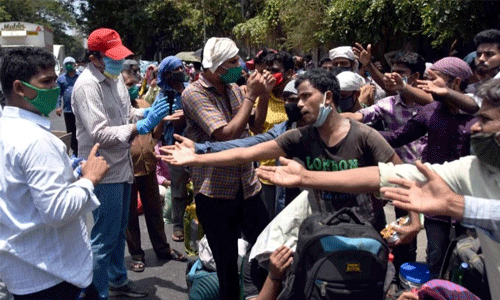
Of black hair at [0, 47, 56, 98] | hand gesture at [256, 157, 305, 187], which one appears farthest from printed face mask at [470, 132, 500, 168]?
black hair at [0, 47, 56, 98]

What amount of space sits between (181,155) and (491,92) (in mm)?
1548

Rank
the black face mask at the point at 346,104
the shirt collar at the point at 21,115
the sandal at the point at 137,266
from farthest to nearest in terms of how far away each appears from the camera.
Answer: the sandal at the point at 137,266
the black face mask at the point at 346,104
the shirt collar at the point at 21,115

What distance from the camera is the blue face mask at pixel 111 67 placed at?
4.01m

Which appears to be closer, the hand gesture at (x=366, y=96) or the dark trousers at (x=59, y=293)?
the dark trousers at (x=59, y=293)

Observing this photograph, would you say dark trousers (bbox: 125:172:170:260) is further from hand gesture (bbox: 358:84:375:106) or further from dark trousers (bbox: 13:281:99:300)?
dark trousers (bbox: 13:281:99:300)

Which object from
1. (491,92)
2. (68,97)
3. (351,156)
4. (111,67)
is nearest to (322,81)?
(351,156)

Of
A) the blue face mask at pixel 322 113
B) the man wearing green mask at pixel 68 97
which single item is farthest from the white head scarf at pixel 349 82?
the man wearing green mask at pixel 68 97

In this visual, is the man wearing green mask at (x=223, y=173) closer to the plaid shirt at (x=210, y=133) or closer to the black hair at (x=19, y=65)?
the plaid shirt at (x=210, y=133)

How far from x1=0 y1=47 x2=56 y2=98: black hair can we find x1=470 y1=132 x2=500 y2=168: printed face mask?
78.2 inches

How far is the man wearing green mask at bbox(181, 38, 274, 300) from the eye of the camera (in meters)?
3.49

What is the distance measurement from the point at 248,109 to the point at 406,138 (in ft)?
4.11

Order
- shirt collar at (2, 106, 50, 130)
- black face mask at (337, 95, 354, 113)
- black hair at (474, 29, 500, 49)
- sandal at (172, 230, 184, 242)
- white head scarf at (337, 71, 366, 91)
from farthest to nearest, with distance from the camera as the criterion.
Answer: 1. sandal at (172, 230, 184, 242)
2. black face mask at (337, 95, 354, 113)
3. white head scarf at (337, 71, 366, 91)
4. black hair at (474, 29, 500, 49)
5. shirt collar at (2, 106, 50, 130)

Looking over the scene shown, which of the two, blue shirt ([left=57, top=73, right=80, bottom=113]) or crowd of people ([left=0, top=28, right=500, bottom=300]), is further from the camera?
blue shirt ([left=57, top=73, right=80, bottom=113])

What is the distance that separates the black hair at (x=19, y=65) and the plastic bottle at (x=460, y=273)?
217cm
